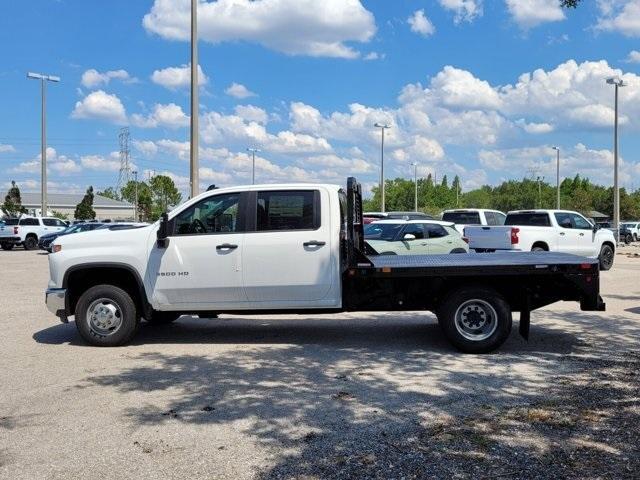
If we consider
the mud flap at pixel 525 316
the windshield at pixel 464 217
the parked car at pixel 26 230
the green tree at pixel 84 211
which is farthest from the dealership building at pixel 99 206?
the mud flap at pixel 525 316

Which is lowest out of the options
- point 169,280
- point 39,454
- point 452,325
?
point 39,454

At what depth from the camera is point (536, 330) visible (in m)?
9.30

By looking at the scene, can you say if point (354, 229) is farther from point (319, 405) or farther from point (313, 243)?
point (319, 405)

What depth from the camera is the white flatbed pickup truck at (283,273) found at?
7.66 meters

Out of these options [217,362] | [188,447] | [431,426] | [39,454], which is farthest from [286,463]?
[217,362]

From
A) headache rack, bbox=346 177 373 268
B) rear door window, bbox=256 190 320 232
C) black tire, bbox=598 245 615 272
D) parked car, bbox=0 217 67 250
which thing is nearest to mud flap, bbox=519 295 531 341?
headache rack, bbox=346 177 373 268

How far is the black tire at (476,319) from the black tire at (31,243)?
104 ft

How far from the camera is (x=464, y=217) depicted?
2189cm

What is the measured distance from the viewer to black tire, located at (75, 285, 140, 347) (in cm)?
812

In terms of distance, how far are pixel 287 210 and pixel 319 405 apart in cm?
293

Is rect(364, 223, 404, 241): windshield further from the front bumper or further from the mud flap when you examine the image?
the front bumper

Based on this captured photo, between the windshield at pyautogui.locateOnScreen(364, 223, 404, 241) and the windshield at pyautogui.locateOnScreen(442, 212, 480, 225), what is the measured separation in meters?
5.42

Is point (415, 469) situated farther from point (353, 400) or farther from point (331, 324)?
point (331, 324)

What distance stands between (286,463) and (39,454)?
5.72 feet
